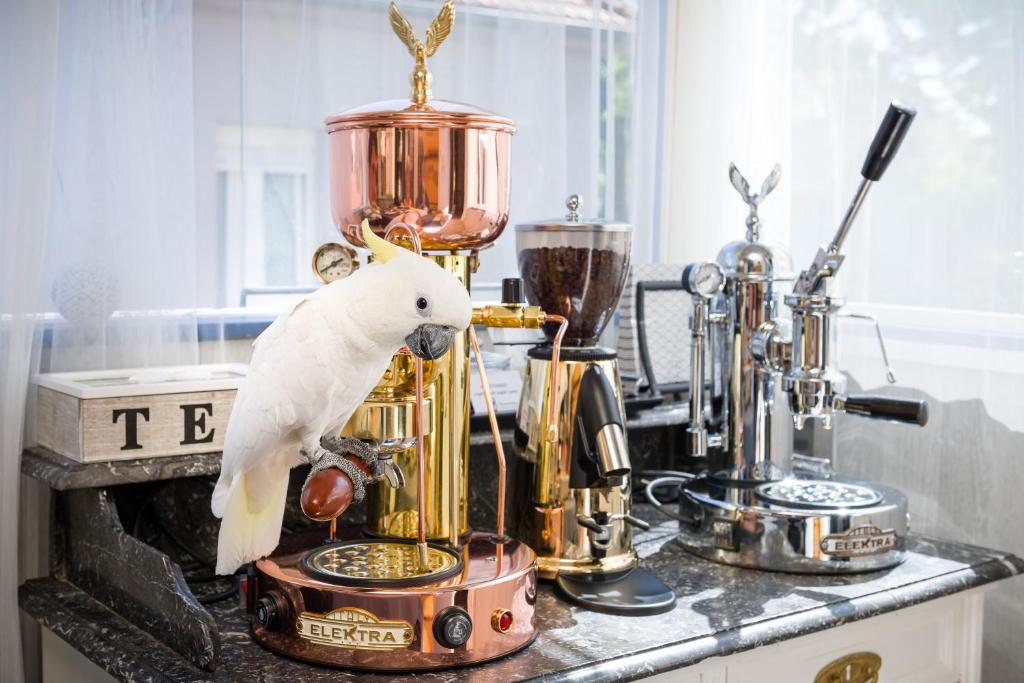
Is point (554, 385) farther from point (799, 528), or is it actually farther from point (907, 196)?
point (907, 196)

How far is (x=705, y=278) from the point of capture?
126 centimetres

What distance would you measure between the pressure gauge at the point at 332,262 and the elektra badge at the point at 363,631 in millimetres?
313

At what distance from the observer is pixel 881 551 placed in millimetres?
1207

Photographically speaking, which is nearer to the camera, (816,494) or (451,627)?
(451,627)

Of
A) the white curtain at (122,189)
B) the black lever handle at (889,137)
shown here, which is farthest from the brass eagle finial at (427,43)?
the black lever handle at (889,137)

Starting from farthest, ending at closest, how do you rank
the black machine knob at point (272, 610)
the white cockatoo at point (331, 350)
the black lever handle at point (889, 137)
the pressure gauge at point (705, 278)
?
the pressure gauge at point (705, 278), the black lever handle at point (889, 137), the black machine knob at point (272, 610), the white cockatoo at point (331, 350)

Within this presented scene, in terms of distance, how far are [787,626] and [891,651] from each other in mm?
223

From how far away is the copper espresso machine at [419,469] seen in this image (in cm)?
88

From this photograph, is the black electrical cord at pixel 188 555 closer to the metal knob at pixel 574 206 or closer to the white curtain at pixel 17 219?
the white curtain at pixel 17 219

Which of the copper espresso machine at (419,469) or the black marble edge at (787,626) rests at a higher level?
the copper espresso machine at (419,469)

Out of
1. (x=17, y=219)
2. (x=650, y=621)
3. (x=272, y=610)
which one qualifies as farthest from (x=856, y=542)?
(x=17, y=219)

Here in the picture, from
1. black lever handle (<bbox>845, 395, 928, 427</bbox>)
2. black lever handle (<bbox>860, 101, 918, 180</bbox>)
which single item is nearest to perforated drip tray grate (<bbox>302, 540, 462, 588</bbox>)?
black lever handle (<bbox>845, 395, 928, 427</bbox>)

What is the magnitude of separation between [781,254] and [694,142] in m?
0.45

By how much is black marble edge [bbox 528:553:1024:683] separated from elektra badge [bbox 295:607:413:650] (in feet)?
0.40
